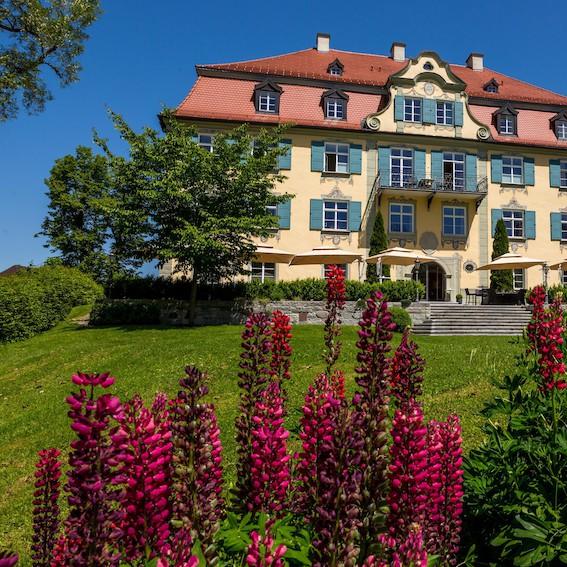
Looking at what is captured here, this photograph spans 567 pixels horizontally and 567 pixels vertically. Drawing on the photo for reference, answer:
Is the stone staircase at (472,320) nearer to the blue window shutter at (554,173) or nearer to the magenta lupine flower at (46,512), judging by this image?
the blue window shutter at (554,173)

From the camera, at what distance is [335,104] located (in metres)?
29.4

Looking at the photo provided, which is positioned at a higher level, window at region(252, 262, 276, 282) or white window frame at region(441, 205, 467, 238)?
white window frame at region(441, 205, 467, 238)

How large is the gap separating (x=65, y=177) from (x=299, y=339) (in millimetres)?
33999

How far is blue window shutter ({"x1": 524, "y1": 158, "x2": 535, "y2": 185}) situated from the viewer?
29922 millimetres

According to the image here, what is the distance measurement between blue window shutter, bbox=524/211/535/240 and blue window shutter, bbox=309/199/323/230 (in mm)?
13220

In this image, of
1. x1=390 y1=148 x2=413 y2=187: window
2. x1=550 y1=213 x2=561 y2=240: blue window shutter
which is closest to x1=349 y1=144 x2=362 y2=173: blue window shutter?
x1=390 y1=148 x2=413 y2=187: window

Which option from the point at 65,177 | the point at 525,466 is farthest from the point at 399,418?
the point at 65,177

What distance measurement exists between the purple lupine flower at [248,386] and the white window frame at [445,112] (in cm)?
3045

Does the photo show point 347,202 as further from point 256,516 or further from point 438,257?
point 256,516

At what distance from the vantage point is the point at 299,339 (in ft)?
47.1

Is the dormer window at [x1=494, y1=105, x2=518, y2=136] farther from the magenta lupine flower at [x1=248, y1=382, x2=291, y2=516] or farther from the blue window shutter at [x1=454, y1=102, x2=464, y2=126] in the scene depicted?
the magenta lupine flower at [x1=248, y1=382, x2=291, y2=516]

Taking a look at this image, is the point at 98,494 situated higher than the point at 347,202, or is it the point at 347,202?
the point at 347,202

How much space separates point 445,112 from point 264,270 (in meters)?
15.2

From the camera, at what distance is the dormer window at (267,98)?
28922 mm
